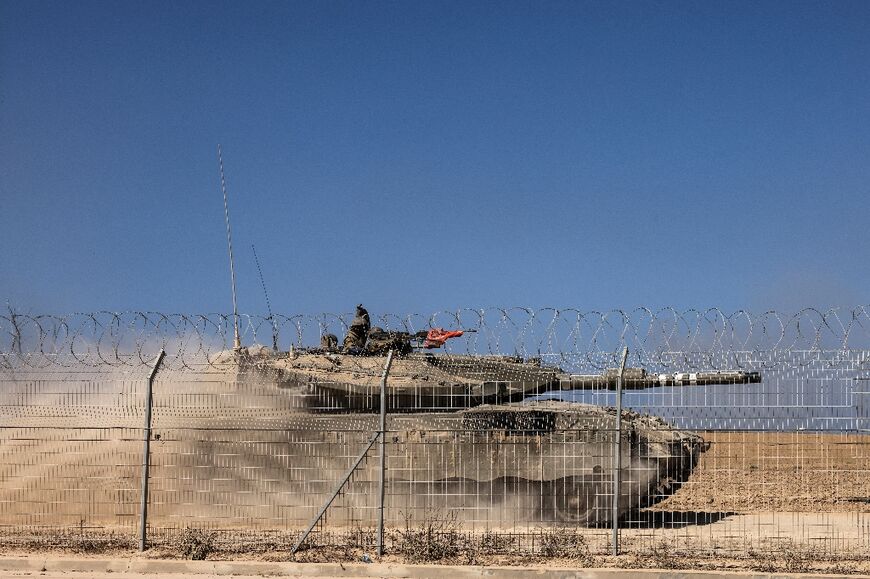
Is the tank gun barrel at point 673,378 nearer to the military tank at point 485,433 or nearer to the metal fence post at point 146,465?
the military tank at point 485,433

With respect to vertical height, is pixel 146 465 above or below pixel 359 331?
below

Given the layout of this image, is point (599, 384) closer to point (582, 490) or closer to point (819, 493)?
point (582, 490)

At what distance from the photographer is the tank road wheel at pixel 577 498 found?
15844 mm

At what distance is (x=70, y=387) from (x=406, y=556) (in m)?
5.11

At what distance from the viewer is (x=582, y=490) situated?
1599cm

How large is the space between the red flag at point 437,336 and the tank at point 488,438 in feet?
0.83

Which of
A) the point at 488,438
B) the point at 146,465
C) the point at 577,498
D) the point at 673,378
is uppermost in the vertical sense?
the point at 673,378

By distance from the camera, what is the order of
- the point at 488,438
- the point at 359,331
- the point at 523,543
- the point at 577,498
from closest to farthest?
the point at 523,543
the point at 577,498
the point at 488,438
the point at 359,331

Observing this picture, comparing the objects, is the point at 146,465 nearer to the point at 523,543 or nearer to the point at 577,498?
the point at 523,543

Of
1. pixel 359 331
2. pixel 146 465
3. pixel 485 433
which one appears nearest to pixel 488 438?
pixel 485 433

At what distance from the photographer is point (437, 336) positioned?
17344 millimetres

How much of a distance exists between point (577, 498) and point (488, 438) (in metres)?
1.55

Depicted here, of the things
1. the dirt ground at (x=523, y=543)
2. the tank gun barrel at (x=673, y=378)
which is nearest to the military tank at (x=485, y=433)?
the tank gun barrel at (x=673, y=378)

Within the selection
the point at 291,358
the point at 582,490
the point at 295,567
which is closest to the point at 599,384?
the point at 582,490
